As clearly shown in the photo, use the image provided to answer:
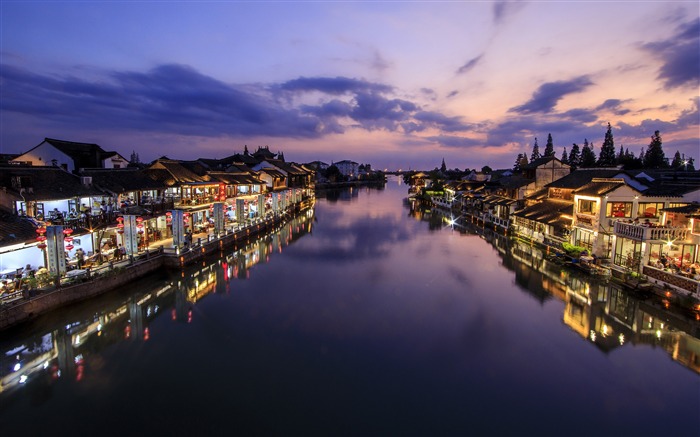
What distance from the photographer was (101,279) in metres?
16.2

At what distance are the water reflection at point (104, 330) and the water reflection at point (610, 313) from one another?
15.0 m

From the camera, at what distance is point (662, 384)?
34.7 feet

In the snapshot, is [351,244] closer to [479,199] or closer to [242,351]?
[242,351]

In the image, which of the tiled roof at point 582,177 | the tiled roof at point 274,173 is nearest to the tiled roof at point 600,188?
the tiled roof at point 582,177

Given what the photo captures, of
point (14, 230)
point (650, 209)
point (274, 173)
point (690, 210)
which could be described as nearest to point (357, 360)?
point (14, 230)

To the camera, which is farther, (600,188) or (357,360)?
(600,188)

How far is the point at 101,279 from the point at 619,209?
2570cm

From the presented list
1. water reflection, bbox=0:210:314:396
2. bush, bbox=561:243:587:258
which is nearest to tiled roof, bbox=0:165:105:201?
water reflection, bbox=0:210:314:396

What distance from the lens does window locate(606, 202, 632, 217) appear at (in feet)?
68.2

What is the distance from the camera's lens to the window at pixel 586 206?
22.6 metres

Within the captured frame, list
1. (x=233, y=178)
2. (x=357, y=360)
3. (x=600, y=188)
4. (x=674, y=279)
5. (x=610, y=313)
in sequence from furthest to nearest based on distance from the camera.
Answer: (x=233, y=178)
(x=600, y=188)
(x=674, y=279)
(x=610, y=313)
(x=357, y=360)

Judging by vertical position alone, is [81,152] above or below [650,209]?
above

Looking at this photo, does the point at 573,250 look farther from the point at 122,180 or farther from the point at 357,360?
the point at 122,180

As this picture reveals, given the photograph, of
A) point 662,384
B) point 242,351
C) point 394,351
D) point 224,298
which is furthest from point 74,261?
point 662,384
